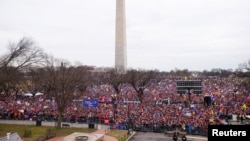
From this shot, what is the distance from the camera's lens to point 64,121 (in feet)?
117

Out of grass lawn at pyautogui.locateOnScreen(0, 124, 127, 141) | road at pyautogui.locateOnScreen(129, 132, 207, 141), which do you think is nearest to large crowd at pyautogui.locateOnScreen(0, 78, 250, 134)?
road at pyautogui.locateOnScreen(129, 132, 207, 141)

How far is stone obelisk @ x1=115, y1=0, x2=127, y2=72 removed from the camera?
69375 millimetres

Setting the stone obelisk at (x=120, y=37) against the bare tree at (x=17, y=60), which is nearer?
the bare tree at (x=17, y=60)

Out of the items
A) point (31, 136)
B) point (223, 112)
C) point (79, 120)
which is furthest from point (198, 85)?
point (31, 136)

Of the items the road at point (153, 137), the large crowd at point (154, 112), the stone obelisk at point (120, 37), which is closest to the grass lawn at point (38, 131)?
the road at point (153, 137)

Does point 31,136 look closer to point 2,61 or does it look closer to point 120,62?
point 2,61

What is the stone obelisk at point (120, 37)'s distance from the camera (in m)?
69.4

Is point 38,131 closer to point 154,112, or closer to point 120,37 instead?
point 154,112

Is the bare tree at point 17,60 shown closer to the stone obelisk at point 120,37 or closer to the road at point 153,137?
the road at point 153,137

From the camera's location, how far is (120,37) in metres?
70.4

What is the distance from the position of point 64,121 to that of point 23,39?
9.32 metres

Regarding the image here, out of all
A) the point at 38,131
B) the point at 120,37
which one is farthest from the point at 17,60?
the point at 120,37

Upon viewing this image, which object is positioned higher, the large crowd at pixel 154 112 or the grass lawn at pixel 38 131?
A: the large crowd at pixel 154 112

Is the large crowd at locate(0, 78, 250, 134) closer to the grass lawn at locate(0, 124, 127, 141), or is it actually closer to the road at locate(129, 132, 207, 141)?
the road at locate(129, 132, 207, 141)
